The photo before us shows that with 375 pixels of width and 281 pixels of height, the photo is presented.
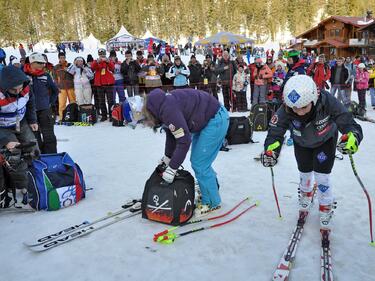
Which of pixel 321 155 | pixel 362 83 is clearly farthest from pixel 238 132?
pixel 362 83

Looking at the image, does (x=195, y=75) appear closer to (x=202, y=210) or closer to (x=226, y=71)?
(x=226, y=71)

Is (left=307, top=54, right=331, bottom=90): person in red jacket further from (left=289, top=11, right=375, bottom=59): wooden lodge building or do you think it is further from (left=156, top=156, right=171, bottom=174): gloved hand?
(left=289, top=11, right=375, bottom=59): wooden lodge building

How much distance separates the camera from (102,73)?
35.1 ft

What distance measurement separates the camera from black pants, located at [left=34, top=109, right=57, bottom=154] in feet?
19.1

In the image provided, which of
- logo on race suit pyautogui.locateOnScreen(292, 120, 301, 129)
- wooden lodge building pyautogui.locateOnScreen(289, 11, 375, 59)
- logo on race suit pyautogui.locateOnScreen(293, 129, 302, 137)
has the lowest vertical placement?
logo on race suit pyautogui.locateOnScreen(293, 129, 302, 137)

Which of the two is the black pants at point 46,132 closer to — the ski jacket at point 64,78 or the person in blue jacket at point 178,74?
the ski jacket at point 64,78

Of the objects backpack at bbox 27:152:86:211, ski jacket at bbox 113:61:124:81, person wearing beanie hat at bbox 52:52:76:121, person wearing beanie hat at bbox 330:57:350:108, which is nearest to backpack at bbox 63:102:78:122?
person wearing beanie hat at bbox 52:52:76:121

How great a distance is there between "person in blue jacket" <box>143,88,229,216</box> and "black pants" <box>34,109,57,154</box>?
9.01ft

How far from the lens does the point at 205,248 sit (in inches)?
136

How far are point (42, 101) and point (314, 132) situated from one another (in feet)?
14.9

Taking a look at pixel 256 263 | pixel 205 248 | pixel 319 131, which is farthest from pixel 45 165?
pixel 319 131

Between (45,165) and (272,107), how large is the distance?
6327 mm

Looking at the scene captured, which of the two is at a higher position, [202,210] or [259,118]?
[259,118]

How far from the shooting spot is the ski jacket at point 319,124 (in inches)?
124
